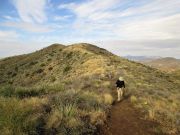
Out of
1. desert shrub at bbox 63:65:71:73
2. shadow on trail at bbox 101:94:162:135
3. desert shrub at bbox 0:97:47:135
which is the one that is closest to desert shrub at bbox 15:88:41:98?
desert shrub at bbox 0:97:47:135

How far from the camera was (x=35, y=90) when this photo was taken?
15.8 metres

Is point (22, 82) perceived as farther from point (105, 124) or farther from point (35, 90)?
point (105, 124)

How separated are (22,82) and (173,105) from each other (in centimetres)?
2891

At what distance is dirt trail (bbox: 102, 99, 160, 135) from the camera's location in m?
10.4

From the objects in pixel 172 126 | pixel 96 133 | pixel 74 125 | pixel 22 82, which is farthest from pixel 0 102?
pixel 22 82

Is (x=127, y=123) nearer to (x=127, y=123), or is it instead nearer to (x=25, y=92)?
(x=127, y=123)

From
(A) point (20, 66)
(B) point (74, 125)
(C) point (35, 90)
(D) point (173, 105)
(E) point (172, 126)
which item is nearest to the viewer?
(B) point (74, 125)

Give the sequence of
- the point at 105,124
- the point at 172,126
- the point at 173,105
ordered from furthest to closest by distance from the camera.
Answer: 1. the point at 173,105
2. the point at 172,126
3. the point at 105,124

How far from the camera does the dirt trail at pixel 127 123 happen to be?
1041 centimetres

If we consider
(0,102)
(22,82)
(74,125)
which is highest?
(0,102)

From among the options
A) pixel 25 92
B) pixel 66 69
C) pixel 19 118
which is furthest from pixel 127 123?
pixel 66 69

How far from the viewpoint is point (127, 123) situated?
1159 cm

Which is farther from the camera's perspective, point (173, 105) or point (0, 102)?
point (173, 105)

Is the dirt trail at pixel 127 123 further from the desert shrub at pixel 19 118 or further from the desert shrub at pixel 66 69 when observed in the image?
the desert shrub at pixel 66 69
